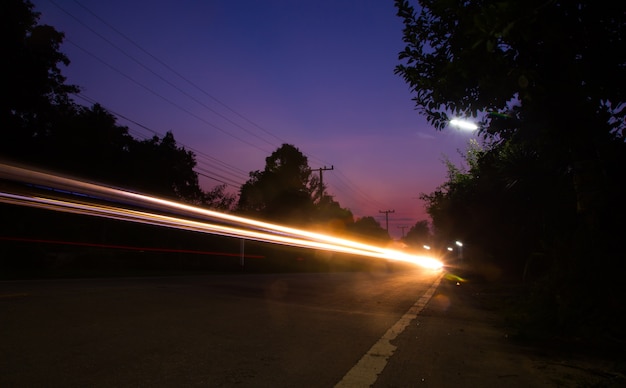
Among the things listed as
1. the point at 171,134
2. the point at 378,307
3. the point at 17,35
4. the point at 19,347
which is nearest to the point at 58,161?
the point at 17,35

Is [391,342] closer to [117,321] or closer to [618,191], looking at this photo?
[117,321]

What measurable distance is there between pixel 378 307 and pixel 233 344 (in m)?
5.97

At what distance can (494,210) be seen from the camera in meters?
26.2

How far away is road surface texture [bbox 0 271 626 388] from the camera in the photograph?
471 cm

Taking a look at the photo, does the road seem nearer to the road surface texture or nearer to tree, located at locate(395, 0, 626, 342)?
the road surface texture

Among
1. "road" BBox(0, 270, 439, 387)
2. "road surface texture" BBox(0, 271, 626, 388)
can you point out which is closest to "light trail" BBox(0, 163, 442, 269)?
"road" BBox(0, 270, 439, 387)

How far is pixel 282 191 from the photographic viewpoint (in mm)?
50625

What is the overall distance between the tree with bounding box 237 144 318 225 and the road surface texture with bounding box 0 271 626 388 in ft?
130

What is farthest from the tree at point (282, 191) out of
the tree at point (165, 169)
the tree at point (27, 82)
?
the tree at point (27, 82)

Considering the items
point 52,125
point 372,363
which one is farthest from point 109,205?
point 372,363

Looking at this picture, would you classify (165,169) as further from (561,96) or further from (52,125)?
(561,96)

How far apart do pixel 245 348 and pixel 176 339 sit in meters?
0.97

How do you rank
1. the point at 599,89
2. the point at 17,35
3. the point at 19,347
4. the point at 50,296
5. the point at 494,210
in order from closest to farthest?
the point at 19,347 < the point at 599,89 < the point at 50,296 < the point at 17,35 < the point at 494,210

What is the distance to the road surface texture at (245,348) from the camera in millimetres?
4707
